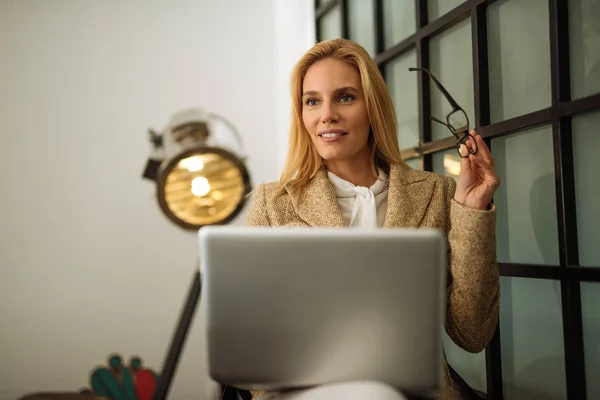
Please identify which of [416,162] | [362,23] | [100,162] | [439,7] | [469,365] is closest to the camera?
[469,365]

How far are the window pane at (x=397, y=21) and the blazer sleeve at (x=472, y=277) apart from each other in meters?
0.84

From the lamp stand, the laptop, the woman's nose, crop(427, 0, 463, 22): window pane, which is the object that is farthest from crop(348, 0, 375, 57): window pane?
the laptop

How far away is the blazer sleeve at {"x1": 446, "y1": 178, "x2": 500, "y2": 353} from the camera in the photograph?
122cm

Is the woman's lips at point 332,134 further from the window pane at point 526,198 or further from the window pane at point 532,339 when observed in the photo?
the window pane at point 532,339

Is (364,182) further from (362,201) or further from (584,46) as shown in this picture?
(584,46)

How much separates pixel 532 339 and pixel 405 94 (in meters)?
0.90

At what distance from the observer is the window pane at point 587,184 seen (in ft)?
3.88

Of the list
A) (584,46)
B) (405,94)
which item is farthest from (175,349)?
(405,94)

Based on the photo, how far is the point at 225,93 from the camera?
2967 mm

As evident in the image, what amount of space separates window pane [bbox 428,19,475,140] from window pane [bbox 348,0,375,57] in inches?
17.1

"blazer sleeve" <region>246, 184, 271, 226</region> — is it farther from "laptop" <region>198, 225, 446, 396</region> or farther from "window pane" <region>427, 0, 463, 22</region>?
"window pane" <region>427, 0, 463, 22</region>

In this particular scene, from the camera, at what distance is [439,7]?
1.75 metres

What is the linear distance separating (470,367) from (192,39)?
2018 mm

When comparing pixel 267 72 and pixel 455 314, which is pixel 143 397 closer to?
pixel 267 72
